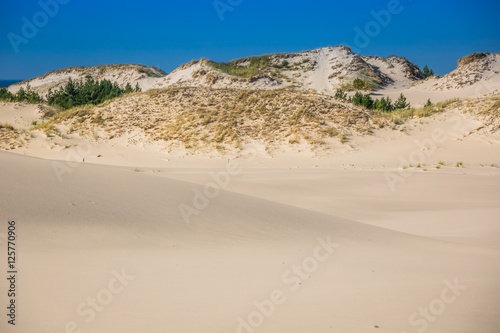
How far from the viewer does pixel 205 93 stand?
22.2 m

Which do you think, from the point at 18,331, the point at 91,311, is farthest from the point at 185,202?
the point at 18,331

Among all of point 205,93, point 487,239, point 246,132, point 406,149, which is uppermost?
point 205,93

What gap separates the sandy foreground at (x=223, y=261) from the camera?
8.32 feet

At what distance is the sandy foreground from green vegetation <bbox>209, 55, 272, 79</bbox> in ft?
109

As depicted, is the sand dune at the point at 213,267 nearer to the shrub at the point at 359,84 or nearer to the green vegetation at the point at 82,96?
the green vegetation at the point at 82,96

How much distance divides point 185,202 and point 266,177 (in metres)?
5.93

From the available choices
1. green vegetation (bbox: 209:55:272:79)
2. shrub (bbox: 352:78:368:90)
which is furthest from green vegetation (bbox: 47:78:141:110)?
shrub (bbox: 352:78:368:90)

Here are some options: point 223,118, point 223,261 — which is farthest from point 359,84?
point 223,261

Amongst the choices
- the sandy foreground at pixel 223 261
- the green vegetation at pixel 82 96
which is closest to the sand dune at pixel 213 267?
the sandy foreground at pixel 223 261

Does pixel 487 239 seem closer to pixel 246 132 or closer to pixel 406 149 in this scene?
pixel 406 149

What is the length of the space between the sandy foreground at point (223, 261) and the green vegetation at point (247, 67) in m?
33.2

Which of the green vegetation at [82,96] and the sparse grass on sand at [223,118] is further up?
the green vegetation at [82,96]

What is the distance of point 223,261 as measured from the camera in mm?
3617

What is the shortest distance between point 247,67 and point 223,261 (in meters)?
42.1
